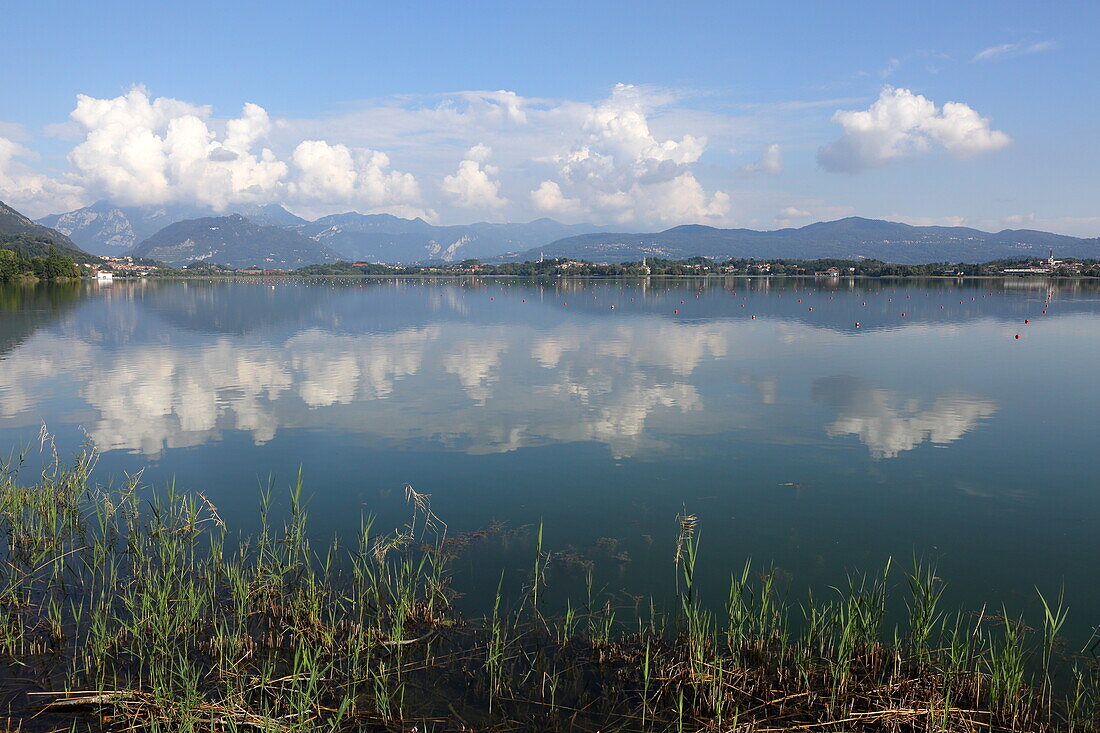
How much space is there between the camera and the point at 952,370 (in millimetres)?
28047

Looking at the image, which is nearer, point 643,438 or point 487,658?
point 487,658

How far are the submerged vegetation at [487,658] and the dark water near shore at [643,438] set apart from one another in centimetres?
140

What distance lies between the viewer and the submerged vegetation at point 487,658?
6.58 m

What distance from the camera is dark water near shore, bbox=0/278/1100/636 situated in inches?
434

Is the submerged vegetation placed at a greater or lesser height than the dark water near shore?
lesser

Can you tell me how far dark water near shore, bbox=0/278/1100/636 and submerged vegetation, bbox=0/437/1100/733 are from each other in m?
1.40

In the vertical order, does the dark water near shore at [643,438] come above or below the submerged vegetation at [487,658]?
above

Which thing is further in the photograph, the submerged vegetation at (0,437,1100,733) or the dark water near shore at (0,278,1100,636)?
the dark water near shore at (0,278,1100,636)

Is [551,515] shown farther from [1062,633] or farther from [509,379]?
[509,379]

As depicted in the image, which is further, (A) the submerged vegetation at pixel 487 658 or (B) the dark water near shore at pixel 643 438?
(B) the dark water near shore at pixel 643 438

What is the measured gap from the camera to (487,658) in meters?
7.86

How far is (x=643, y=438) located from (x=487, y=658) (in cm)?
1013

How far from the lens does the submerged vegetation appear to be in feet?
21.6

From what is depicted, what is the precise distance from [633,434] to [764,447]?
131 inches
